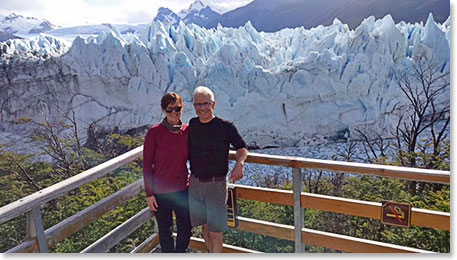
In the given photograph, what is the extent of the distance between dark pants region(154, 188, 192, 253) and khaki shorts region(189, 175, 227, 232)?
4cm

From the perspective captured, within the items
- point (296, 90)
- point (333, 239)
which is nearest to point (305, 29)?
point (296, 90)

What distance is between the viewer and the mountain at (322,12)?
700 cm

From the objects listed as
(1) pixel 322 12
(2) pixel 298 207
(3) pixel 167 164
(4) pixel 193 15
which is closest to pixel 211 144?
(3) pixel 167 164

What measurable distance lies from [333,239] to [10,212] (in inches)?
44.6

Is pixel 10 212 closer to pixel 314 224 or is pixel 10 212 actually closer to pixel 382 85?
pixel 314 224

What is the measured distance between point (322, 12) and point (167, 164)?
8403 millimetres

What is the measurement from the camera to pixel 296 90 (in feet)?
26.3

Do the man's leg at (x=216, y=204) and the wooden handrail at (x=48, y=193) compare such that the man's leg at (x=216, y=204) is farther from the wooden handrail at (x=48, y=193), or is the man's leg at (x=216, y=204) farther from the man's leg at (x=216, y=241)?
the wooden handrail at (x=48, y=193)

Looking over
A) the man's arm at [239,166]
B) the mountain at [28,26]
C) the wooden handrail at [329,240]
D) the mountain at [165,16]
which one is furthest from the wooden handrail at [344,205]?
the mountain at [165,16]

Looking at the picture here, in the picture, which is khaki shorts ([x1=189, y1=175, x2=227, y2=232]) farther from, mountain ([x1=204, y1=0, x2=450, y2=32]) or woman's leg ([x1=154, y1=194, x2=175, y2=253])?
mountain ([x1=204, y1=0, x2=450, y2=32])

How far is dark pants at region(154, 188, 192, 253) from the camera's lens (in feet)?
4.51

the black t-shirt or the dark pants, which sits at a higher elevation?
the black t-shirt

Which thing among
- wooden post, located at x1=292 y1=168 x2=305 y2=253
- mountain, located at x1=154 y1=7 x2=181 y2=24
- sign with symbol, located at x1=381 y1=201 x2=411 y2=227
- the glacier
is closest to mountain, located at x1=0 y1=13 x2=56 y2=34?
the glacier

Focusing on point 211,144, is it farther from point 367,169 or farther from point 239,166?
point 367,169
